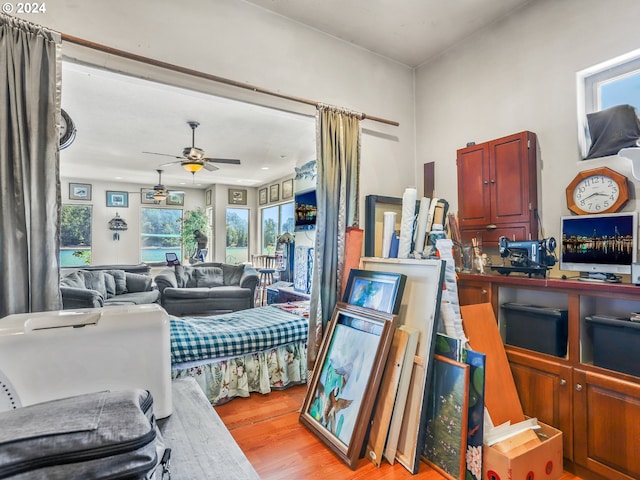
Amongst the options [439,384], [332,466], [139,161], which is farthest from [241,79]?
[139,161]

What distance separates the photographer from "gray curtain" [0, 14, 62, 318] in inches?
66.3

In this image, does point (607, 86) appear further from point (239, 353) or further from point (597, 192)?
point (239, 353)

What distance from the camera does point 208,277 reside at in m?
6.67

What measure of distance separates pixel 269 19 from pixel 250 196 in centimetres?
735

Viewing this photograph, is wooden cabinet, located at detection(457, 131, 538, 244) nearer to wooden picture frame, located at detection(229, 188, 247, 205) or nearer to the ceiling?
the ceiling

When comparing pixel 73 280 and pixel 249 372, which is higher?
pixel 73 280

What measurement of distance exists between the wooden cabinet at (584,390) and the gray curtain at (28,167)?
256cm

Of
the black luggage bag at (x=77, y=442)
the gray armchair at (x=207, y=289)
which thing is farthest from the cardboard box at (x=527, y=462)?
the gray armchair at (x=207, y=289)

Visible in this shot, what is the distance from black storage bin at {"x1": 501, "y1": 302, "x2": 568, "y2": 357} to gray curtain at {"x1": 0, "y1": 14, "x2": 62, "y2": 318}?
2586 mm

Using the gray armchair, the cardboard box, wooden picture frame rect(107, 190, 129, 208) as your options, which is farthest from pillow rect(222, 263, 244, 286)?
the cardboard box

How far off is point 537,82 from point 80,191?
31.7ft

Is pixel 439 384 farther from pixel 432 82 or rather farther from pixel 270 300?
pixel 270 300

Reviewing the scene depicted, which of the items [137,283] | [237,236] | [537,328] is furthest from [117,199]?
[537,328]

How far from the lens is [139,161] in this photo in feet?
22.4
